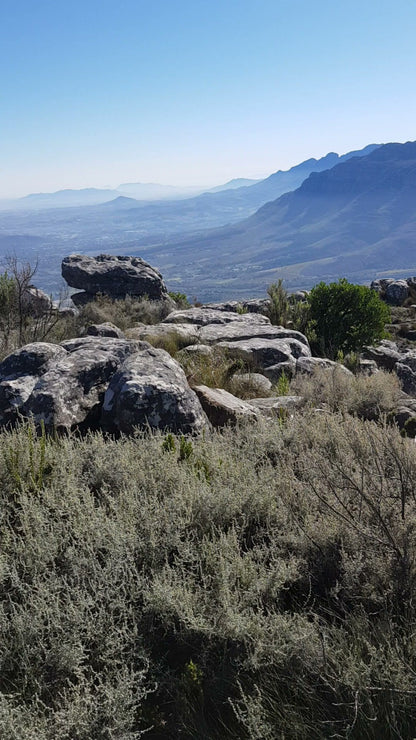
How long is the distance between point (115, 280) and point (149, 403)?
15.0 metres

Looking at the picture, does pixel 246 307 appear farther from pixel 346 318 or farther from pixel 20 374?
pixel 20 374

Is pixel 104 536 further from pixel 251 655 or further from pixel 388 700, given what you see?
pixel 388 700

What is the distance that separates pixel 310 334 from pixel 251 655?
11428mm

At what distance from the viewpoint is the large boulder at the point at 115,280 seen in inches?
755

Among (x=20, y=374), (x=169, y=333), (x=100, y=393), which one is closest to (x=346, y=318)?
(x=169, y=333)

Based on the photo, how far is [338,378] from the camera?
802cm

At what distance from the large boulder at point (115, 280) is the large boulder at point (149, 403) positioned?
45.0 ft

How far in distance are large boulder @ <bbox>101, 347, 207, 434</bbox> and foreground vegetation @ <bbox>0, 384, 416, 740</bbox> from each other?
99 centimetres

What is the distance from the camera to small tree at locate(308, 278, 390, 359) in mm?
13078

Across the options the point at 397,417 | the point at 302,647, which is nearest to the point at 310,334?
the point at 397,417

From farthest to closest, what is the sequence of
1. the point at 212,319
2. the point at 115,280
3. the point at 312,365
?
the point at 115,280
the point at 212,319
the point at 312,365

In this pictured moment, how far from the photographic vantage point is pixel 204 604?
2.94m

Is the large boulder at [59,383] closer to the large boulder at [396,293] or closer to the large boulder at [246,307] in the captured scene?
the large boulder at [246,307]

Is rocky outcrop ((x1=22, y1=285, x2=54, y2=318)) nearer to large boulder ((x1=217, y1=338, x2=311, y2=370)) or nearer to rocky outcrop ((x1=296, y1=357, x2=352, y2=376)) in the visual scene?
large boulder ((x1=217, y1=338, x2=311, y2=370))
